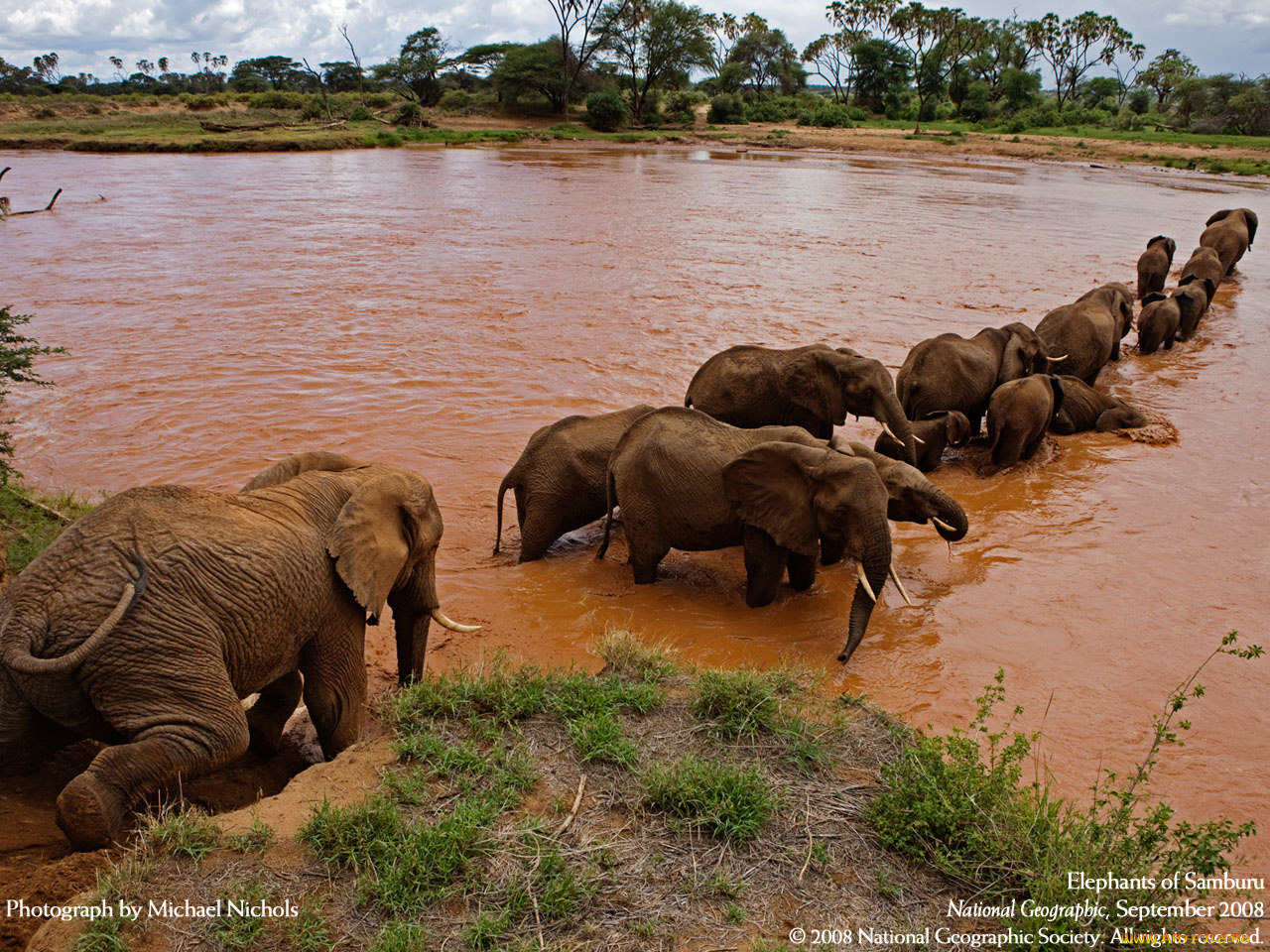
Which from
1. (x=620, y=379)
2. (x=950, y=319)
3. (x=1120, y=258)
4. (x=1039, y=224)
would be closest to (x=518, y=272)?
(x=620, y=379)

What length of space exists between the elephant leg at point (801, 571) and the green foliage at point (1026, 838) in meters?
2.55

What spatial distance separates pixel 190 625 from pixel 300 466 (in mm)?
1408

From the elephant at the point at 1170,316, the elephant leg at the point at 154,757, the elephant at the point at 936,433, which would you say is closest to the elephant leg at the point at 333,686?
the elephant leg at the point at 154,757

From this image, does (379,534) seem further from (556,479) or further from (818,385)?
(818,385)

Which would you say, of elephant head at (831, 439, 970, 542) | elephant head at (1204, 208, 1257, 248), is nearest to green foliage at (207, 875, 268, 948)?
elephant head at (831, 439, 970, 542)

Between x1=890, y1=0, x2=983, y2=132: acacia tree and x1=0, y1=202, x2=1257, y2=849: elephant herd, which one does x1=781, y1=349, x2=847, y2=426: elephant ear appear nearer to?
x1=0, y1=202, x2=1257, y2=849: elephant herd

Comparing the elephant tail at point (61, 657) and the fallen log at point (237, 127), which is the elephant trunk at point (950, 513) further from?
the fallen log at point (237, 127)

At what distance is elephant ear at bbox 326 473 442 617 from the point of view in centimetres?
416

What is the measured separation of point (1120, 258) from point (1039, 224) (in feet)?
16.7

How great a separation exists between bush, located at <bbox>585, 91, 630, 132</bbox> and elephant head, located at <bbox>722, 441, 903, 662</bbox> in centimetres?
5837

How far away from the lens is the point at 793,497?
5832 mm

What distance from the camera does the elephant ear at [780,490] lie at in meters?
5.81

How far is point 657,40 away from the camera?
66688 millimetres

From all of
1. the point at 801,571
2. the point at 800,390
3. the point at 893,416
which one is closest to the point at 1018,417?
the point at 893,416
